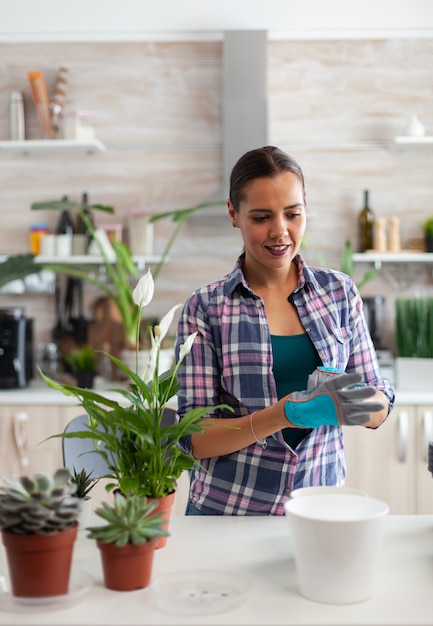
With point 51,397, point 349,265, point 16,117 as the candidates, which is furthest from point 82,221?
point 349,265

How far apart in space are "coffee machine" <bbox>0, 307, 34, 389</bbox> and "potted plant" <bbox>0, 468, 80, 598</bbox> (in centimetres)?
232


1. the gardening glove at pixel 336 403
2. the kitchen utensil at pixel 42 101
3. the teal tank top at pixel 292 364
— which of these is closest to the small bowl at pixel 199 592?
the gardening glove at pixel 336 403

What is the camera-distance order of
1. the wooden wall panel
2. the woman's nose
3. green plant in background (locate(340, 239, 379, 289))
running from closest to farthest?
the woman's nose
green plant in background (locate(340, 239, 379, 289))
the wooden wall panel

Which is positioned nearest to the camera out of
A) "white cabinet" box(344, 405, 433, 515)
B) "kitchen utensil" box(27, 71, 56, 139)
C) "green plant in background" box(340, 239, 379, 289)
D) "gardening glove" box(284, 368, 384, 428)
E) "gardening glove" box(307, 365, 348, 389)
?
"gardening glove" box(284, 368, 384, 428)

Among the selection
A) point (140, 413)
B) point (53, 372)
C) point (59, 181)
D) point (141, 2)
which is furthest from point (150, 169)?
point (140, 413)

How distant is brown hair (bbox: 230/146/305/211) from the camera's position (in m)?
1.68

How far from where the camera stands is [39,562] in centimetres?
111

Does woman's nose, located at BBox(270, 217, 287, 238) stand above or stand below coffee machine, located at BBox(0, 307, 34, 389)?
above

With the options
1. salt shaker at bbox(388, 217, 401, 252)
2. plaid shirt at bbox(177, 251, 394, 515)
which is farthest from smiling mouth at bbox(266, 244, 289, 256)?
salt shaker at bbox(388, 217, 401, 252)

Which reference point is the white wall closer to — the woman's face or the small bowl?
the woman's face

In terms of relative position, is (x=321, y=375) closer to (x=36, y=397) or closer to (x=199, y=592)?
(x=199, y=592)

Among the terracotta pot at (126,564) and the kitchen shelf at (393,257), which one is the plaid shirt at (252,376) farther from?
the kitchen shelf at (393,257)

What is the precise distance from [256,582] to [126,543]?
0.75 ft

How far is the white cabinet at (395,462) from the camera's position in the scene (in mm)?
3113
